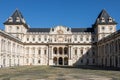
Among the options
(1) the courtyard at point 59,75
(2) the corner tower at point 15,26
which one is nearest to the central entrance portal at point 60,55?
(2) the corner tower at point 15,26

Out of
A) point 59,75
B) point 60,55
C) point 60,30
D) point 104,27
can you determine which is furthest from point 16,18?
point 59,75

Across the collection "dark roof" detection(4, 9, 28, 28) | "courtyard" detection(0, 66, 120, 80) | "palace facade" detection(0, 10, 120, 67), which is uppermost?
"dark roof" detection(4, 9, 28, 28)

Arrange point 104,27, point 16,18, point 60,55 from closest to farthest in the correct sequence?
point 104,27, point 16,18, point 60,55

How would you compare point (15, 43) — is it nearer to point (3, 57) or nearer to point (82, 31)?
point (3, 57)

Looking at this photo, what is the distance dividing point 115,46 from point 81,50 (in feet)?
112

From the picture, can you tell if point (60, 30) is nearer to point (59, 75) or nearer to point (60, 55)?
point (60, 55)

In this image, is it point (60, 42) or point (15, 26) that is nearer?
point (15, 26)

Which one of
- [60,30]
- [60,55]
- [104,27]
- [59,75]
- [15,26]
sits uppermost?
[15,26]

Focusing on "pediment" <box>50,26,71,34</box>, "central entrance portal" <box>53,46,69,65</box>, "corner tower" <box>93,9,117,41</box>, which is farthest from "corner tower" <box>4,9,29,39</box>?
"corner tower" <box>93,9,117,41</box>

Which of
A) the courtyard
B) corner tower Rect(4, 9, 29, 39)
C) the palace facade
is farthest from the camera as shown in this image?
the palace facade

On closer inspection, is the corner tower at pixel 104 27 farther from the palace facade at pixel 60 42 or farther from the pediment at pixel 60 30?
the pediment at pixel 60 30

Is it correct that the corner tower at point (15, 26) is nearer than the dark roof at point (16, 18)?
Yes

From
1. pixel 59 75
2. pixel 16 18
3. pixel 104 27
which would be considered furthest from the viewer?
pixel 16 18

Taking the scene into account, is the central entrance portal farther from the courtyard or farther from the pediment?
the courtyard
